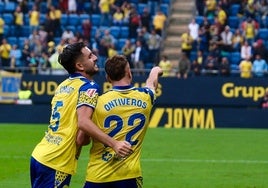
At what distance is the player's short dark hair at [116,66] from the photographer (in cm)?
809

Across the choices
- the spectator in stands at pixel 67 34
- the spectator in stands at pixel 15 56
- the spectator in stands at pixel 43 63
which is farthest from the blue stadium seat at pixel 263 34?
the spectator in stands at pixel 15 56

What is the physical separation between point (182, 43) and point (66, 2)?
5851 mm

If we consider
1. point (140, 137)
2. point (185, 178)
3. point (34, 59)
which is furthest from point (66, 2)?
point (140, 137)

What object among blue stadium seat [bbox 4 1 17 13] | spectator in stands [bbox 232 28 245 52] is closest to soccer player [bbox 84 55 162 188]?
spectator in stands [bbox 232 28 245 52]

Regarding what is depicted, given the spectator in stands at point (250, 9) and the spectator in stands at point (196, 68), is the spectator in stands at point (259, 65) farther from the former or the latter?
the spectator in stands at point (250, 9)

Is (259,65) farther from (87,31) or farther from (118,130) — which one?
(118,130)

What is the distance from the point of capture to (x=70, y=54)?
820 centimetres

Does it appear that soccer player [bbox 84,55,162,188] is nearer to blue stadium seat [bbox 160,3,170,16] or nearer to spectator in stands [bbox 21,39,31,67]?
spectator in stands [bbox 21,39,31,67]

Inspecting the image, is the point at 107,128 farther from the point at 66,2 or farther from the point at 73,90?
the point at 66,2

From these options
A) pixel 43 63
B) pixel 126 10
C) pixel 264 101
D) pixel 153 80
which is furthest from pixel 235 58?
pixel 153 80

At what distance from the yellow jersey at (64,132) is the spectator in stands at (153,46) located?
25163mm

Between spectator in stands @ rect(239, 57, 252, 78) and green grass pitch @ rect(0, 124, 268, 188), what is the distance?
418 cm

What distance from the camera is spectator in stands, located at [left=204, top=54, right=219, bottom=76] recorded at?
99.8 feet

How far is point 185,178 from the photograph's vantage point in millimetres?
15273
